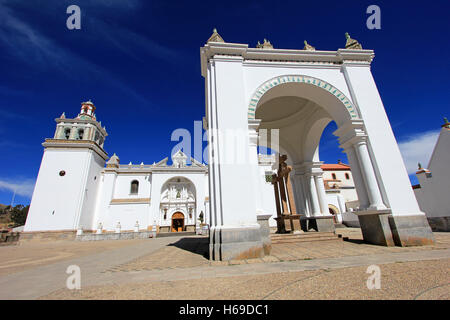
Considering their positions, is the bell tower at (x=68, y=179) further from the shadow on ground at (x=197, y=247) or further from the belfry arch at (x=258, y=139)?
the belfry arch at (x=258, y=139)

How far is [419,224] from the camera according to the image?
5223 millimetres

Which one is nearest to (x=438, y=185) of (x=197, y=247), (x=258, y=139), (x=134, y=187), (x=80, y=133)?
(x=258, y=139)

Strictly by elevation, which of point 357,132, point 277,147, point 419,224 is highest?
point 277,147

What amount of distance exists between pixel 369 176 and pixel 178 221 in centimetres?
2562

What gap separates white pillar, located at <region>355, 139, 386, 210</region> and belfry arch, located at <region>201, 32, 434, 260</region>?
0.03 m

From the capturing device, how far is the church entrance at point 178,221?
1059 inches

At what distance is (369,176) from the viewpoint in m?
5.77

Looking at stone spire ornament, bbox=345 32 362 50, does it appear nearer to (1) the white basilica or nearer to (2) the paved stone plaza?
(2) the paved stone plaza

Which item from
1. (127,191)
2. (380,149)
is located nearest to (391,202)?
(380,149)

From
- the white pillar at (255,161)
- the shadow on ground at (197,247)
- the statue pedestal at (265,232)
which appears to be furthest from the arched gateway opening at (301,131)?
the shadow on ground at (197,247)
